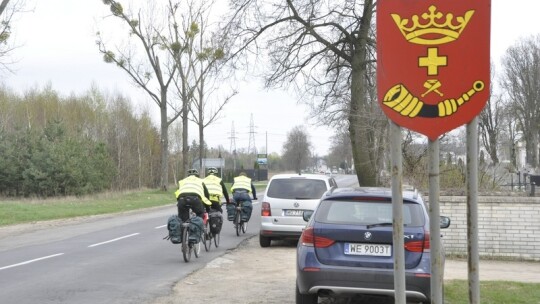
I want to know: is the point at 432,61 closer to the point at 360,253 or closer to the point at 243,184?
the point at 360,253

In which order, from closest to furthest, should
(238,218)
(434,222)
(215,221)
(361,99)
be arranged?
(434,222) → (215,221) → (238,218) → (361,99)

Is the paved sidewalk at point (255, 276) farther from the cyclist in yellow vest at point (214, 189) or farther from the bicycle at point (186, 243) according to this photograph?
the cyclist in yellow vest at point (214, 189)

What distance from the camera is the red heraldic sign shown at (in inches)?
162

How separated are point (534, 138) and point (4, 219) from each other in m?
48.6

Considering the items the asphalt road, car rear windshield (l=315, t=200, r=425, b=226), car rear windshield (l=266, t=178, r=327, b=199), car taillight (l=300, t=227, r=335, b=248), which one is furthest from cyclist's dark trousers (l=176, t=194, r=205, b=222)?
car taillight (l=300, t=227, r=335, b=248)

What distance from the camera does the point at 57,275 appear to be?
10672 mm

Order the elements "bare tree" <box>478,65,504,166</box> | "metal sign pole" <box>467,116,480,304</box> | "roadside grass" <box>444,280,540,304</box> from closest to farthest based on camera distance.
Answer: "metal sign pole" <box>467,116,480,304</box> < "roadside grass" <box>444,280,540,304</box> < "bare tree" <box>478,65,504,166</box>

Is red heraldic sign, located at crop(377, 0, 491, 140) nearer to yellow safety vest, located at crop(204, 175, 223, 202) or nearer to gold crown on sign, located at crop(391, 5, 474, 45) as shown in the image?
gold crown on sign, located at crop(391, 5, 474, 45)

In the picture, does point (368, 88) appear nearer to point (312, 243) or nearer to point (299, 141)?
point (312, 243)

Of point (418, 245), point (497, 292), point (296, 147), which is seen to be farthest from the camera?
point (296, 147)

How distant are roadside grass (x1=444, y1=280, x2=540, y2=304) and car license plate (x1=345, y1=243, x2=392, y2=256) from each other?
1502 mm

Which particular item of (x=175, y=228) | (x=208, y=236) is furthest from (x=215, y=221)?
(x=175, y=228)

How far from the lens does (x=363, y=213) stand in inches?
300

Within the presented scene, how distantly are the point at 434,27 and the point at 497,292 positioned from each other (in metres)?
5.66
